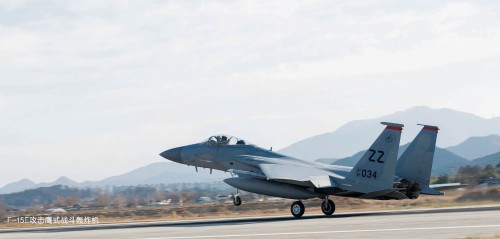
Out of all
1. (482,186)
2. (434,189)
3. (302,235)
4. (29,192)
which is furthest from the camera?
(29,192)

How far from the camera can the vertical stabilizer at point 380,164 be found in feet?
95.8

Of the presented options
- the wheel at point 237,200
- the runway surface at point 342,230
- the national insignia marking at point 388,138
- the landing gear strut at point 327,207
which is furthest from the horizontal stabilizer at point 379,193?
the wheel at point 237,200

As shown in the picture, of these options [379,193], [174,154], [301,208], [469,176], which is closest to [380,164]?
[379,193]

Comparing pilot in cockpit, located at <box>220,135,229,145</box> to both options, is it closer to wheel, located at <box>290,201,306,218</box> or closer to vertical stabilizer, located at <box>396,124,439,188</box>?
wheel, located at <box>290,201,306,218</box>

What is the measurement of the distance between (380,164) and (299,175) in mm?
3634

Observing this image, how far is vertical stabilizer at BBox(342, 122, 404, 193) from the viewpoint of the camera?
1150 inches

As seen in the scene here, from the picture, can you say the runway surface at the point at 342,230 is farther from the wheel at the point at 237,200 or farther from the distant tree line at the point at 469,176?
the distant tree line at the point at 469,176

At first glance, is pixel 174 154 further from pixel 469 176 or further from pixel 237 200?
pixel 469 176

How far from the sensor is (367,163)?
29.8m

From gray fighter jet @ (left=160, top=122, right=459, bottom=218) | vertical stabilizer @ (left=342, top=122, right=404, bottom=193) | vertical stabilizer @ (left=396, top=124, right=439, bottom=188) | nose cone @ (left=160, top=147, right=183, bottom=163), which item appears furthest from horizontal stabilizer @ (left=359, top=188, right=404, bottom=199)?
nose cone @ (left=160, top=147, right=183, bottom=163)

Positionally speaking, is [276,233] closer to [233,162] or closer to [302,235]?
[302,235]

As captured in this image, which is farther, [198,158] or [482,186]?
[482,186]

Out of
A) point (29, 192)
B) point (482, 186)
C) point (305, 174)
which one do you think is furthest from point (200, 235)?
point (29, 192)

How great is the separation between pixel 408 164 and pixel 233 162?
8009 mm
